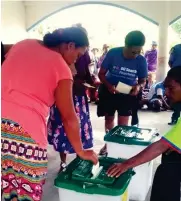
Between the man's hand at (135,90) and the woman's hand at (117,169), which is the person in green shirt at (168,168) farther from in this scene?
the man's hand at (135,90)

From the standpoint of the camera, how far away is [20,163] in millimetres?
1380

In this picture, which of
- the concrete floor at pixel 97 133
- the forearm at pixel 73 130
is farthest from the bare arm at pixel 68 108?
the concrete floor at pixel 97 133

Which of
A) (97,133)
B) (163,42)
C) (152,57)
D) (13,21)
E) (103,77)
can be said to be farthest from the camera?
(13,21)

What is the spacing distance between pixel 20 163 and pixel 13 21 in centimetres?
799

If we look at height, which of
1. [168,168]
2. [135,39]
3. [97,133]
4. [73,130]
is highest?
[135,39]

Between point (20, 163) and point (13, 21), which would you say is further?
point (13, 21)

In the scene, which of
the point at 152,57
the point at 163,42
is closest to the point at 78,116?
the point at 152,57

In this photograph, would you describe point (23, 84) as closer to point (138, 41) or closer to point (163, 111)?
point (138, 41)

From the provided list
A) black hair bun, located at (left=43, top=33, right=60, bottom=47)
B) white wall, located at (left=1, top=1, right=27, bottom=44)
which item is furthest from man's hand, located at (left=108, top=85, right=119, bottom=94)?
white wall, located at (left=1, top=1, right=27, bottom=44)

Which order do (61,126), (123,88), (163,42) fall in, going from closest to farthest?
(61,126), (123,88), (163,42)

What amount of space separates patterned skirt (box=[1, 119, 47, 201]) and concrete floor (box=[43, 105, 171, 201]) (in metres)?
0.88

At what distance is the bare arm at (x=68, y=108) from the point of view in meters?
1.28

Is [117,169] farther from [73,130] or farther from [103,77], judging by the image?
[103,77]

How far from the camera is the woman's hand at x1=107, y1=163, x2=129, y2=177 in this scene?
1403 mm
